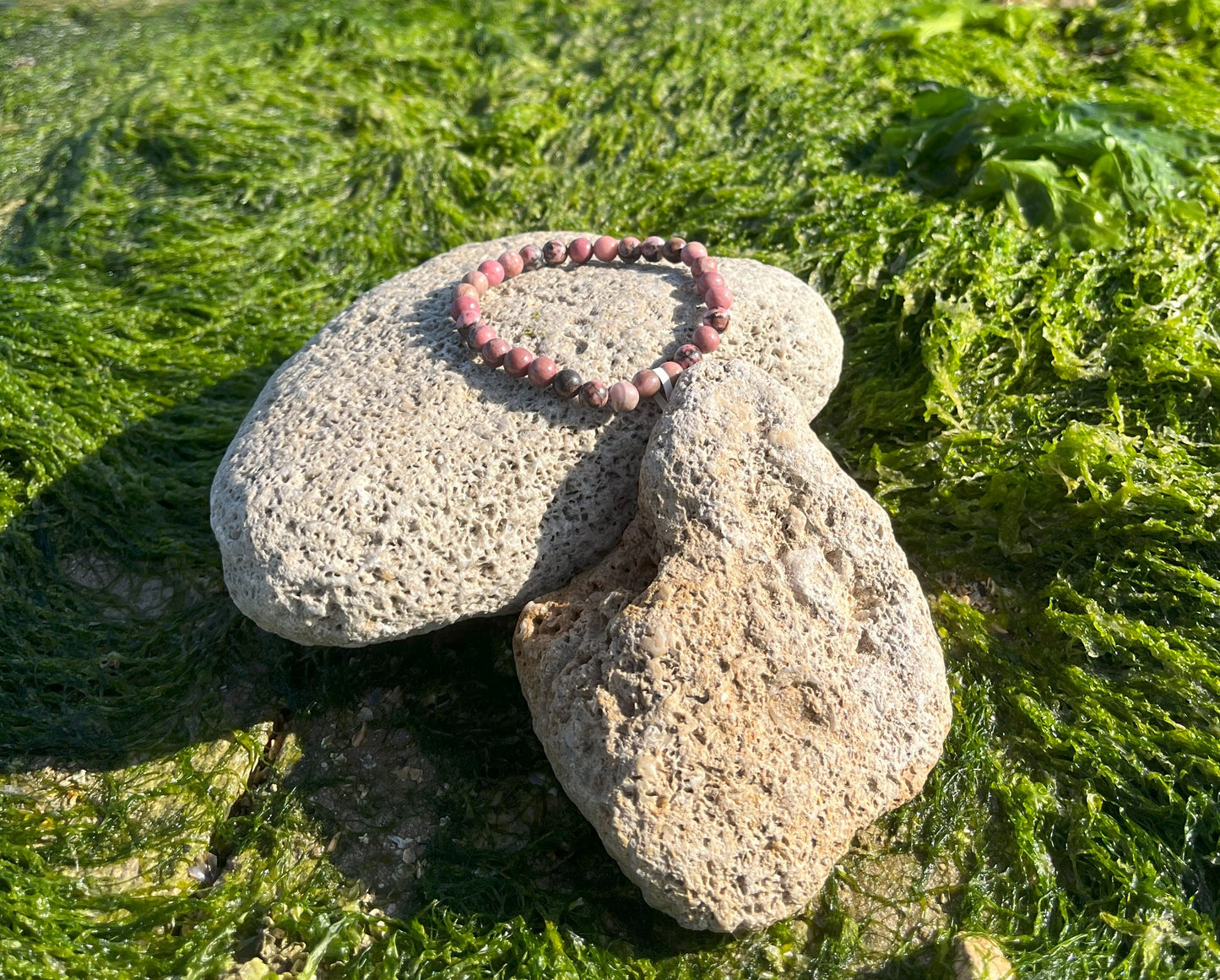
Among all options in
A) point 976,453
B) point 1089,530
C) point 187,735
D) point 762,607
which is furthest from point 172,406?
point 1089,530

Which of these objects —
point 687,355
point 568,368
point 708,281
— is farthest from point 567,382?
point 708,281

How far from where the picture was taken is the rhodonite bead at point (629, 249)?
360 centimetres

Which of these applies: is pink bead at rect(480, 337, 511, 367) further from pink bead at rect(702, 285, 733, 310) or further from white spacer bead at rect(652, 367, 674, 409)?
pink bead at rect(702, 285, 733, 310)

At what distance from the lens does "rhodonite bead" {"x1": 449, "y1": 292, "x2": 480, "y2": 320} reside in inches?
129

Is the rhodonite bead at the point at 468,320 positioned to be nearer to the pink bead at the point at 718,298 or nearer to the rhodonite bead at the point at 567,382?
the rhodonite bead at the point at 567,382

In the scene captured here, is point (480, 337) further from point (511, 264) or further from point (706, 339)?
point (706, 339)

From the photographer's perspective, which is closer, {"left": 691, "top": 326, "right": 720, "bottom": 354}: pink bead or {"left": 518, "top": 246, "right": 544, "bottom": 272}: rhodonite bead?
{"left": 691, "top": 326, "right": 720, "bottom": 354}: pink bead

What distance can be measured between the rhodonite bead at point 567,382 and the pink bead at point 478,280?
604 millimetres

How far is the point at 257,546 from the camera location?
2.77 meters

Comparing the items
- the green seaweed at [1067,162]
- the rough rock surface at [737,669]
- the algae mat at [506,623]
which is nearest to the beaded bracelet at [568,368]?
the rough rock surface at [737,669]

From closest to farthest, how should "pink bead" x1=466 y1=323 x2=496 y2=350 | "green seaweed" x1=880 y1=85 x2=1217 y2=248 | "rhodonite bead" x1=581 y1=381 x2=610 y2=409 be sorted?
1. "rhodonite bead" x1=581 y1=381 x2=610 y2=409
2. "pink bead" x1=466 y1=323 x2=496 y2=350
3. "green seaweed" x1=880 y1=85 x2=1217 y2=248

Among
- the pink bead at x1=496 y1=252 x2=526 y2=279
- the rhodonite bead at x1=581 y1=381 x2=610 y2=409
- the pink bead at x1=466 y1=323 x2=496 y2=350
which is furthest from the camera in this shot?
the pink bead at x1=496 y1=252 x2=526 y2=279

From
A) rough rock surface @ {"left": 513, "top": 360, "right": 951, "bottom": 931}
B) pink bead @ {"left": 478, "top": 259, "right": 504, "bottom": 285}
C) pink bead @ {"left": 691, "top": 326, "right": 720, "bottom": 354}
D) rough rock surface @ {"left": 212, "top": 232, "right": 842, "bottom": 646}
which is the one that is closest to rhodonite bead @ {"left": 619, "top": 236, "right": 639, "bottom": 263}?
rough rock surface @ {"left": 212, "top": 232, "right": 842, "bottom": 646}

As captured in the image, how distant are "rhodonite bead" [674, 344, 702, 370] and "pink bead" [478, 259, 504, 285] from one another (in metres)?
0.77
